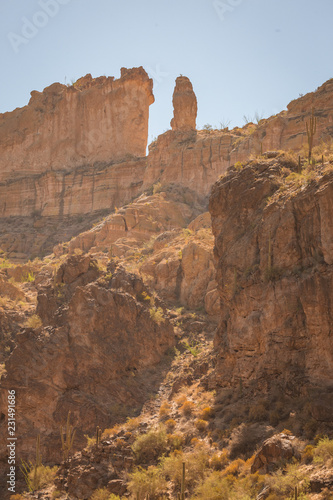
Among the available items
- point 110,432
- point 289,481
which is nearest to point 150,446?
point 110,432

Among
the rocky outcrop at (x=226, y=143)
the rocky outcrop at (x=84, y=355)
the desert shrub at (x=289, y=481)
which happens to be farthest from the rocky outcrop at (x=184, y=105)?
Answer: the desert shrub at (x=289, y=481)

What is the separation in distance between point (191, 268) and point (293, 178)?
12.8 m

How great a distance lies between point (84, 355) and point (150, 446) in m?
7.81

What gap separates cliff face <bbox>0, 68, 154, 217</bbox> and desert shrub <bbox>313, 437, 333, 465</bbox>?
1944 inches

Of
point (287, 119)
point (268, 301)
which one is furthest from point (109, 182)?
point (268, 301)

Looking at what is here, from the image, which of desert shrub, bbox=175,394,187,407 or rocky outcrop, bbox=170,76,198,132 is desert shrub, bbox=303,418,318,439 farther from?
rocky outcrop, bbox=170,76,198,132

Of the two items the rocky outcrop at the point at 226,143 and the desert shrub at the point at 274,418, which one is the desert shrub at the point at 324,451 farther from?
the rocky outcrop at the point at 226,143

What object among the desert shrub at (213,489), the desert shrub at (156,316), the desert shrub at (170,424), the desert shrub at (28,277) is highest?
the desert shrub at (28,277)

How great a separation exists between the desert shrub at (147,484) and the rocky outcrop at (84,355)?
5.84 meters

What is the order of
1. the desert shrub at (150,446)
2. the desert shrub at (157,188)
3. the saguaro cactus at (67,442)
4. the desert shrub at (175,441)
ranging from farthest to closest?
the desert shrub at (157,188), the saguaro cactus at (67,442), the desert shrub at (175,441), the desert shrub at (150,446)

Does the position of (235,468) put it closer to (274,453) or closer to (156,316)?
(274,453)

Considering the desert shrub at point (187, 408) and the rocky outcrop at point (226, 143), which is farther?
the rocky outcrop at point (226, 143)

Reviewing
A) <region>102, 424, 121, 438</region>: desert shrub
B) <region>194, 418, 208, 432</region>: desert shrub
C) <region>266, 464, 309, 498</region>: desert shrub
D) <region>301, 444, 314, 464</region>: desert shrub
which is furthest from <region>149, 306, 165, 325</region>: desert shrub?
<region>266, 464, 309, 498</region>: desert shrub

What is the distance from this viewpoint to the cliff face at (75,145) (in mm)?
65875
